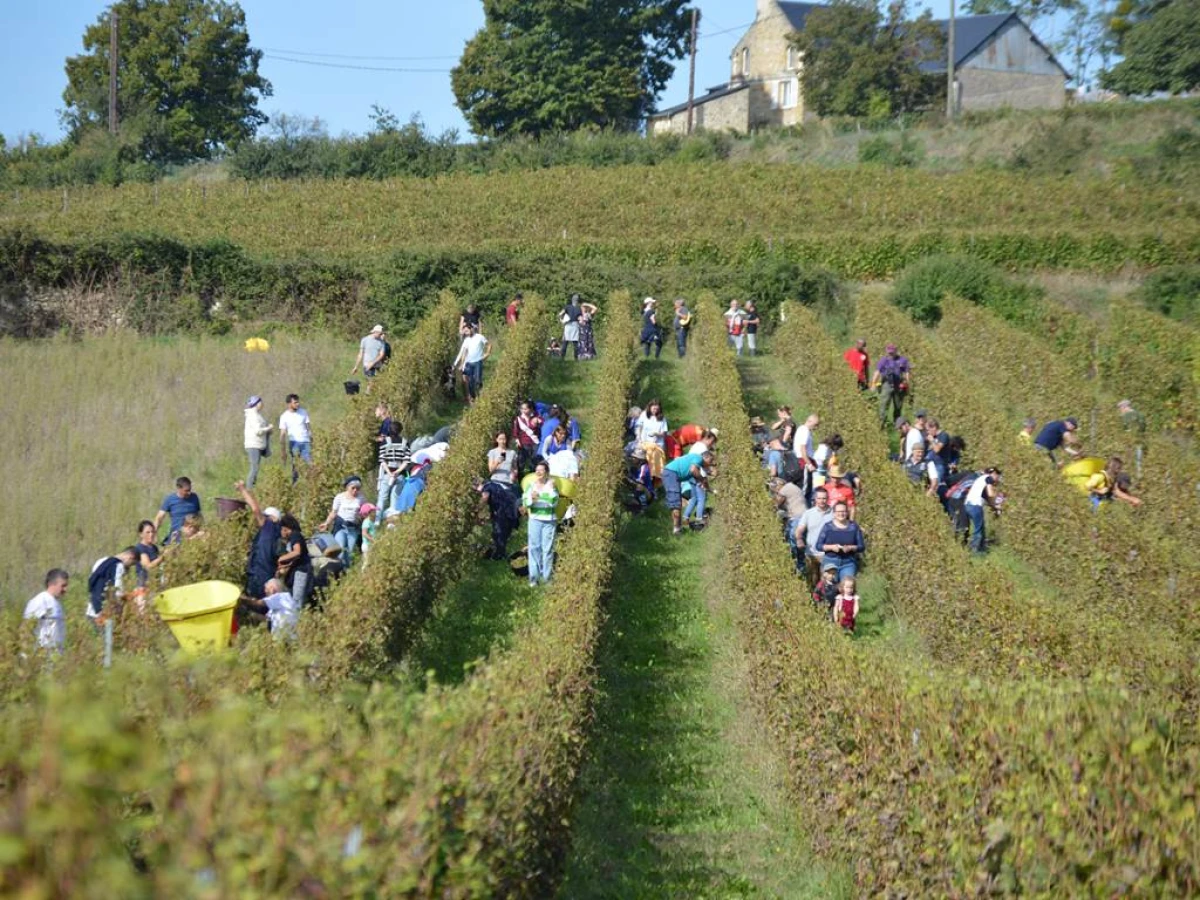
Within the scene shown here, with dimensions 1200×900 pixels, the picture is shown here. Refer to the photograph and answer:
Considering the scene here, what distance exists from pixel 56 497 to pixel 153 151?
5052 centimetres

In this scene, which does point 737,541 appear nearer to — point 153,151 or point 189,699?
point 189,699

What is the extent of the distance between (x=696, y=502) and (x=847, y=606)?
438 cm

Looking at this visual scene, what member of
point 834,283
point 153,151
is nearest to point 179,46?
point 153,151

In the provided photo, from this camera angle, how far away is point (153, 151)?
6594 cm

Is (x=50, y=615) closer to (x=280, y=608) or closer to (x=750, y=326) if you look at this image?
(x=280, y=608)

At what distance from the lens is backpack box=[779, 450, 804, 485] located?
59.6ft

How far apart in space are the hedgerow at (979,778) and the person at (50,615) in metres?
5.38

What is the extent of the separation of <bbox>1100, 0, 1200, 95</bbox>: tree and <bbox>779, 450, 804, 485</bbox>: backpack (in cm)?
5420

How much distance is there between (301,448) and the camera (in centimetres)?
1923

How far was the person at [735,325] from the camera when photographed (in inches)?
1148

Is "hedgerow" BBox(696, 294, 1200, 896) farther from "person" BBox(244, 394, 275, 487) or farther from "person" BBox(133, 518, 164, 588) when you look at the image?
"person" BBox(244, 394, 275, 487)

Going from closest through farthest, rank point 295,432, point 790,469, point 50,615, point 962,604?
point 50,615
point 962,604
point 790,469
point 295,432

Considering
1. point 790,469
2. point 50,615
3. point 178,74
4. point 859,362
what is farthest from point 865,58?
point 50,615

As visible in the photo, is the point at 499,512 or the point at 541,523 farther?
the point at 499,512
